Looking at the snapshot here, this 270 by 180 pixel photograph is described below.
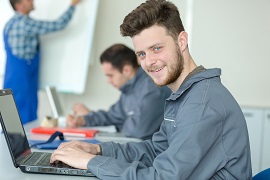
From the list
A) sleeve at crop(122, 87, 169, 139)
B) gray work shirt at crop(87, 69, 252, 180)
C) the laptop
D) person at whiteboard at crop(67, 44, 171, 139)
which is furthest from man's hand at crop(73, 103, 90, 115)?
gray work shirt at crop(87, 69, 252, 180)

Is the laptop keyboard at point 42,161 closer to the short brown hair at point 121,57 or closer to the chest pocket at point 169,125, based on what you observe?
the chest pocket at point 169,125

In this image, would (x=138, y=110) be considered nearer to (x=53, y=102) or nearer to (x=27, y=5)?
(x=53, y=102)

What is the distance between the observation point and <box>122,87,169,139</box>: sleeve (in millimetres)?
2447

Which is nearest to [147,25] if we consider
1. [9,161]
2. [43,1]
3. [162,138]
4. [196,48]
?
[162,138]

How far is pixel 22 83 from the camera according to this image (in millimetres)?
4191

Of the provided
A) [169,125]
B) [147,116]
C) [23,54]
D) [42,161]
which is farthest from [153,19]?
[23,54]

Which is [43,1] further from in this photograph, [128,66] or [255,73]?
[255,73]

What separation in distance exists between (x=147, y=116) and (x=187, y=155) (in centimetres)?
130

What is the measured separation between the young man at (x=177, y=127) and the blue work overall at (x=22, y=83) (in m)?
2.72

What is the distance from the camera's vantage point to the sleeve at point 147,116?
245 cm

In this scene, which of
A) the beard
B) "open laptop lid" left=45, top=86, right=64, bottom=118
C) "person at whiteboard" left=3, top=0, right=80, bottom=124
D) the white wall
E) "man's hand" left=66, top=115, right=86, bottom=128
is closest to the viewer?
the beard

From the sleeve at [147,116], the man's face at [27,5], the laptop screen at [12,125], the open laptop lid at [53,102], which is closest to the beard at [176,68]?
the laptop screen at [12,125]

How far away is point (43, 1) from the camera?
459 cm

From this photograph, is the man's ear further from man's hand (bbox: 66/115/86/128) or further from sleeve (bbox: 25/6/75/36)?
sleeve (bbox: 25/6/75/36)
